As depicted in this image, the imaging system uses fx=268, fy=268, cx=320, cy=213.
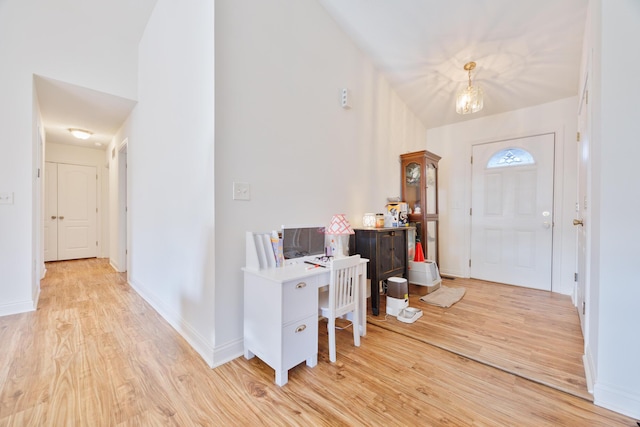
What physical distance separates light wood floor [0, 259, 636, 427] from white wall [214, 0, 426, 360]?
0.39 meters

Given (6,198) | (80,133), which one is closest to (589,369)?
(6,198)

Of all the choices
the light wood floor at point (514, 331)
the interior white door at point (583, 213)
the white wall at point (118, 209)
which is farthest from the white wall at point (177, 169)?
the interior white door at point (583, 213)

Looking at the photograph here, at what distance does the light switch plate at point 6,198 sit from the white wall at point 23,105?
0.03 meters

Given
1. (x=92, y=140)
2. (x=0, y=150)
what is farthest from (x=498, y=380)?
(x=92, y=140)

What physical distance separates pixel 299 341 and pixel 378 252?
124 cm

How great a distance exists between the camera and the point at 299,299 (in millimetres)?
1656

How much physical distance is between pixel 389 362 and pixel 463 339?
0.72 m

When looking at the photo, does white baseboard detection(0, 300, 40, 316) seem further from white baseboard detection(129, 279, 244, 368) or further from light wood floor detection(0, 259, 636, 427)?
white baseboard detection(129, 279, 244, 368)

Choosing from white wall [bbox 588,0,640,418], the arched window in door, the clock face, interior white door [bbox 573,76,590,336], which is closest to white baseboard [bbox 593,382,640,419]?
white wall [bbox 588,0,640,418]

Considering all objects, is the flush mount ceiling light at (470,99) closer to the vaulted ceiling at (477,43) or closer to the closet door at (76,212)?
the vaulted ceiling at (477,43)

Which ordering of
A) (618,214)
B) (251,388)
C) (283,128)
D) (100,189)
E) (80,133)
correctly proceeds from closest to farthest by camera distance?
(618,214) < (251,388) < (283,128) < (80,133) < (100,189)

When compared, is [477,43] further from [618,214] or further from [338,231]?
[338,231]

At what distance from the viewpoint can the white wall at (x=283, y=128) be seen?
5.92 ft

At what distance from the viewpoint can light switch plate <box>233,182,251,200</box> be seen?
6.03ft
